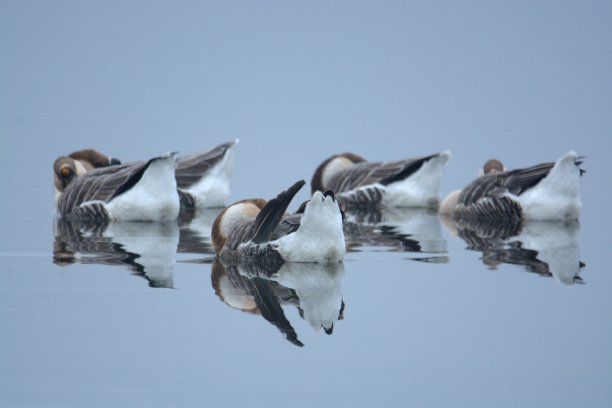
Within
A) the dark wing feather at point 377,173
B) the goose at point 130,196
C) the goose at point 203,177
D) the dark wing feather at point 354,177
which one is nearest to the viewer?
the goose at point 130,196

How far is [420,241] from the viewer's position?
50.2ft

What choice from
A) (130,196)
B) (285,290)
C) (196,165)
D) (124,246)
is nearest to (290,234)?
(285,290)

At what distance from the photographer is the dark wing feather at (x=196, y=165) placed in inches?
796

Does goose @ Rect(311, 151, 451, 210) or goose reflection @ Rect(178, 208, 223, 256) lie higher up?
goose @ Rect(311, 151, 451, 210)

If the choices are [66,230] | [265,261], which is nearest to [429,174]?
[66,230]

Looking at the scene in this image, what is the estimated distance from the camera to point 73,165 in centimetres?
1911

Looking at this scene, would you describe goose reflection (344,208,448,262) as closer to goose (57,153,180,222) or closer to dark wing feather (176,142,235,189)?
dark wing feather (176,142,235,189)

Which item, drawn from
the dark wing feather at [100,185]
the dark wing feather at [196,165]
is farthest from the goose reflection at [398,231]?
the dark wing feather at [100,185]

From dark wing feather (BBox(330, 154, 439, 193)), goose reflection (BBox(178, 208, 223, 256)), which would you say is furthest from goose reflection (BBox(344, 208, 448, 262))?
goose reflection (BBox(178, 208, 223, 256))

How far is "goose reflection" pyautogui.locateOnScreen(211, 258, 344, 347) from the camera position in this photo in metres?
9.58

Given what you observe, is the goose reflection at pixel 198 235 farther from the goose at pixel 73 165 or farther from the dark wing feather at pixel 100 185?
the goose at pixel 73 165

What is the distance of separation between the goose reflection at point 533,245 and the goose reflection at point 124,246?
11.6ft

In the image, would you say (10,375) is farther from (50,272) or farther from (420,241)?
(420,241)

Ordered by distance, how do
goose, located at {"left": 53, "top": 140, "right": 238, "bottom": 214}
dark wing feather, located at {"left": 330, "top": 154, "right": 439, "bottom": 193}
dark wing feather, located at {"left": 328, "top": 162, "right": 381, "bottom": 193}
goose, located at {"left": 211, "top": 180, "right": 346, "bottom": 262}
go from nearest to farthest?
1. goose, located at {"left": 211, "top": 180, "right": 346, "bottom": 262}
2. goose, located at {"left": 53, "top": 140, "right": 238, "bottom": 214}
3. dark wing feather, located at {"left": 330, "top": 154, "right": 439, "bottom": 193}
4. dark wing feather, located at {"left": 328, "top": 162, "right": 381, "bottom": 193}
